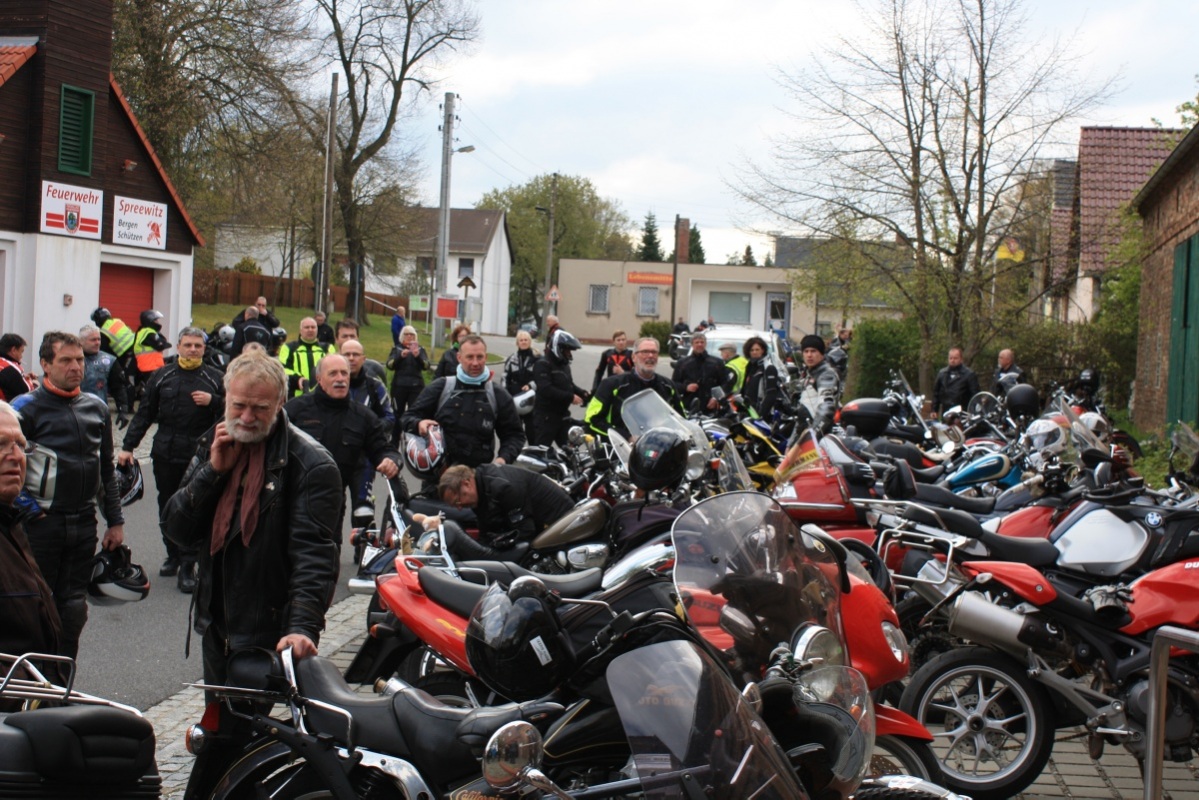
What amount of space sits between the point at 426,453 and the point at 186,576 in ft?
6.97

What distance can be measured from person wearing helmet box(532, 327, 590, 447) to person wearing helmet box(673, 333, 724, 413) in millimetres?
2309

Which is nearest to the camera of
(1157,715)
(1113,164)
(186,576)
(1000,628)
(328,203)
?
(1157,715)

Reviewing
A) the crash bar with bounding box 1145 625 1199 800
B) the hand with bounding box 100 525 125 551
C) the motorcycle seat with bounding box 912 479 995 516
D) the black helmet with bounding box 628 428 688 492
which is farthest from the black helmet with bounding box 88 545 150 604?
the motorcycle seat with bounding box 912 479 995 516

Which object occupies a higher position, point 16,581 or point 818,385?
point 818,385

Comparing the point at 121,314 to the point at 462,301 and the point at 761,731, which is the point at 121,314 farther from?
the point at 761,731

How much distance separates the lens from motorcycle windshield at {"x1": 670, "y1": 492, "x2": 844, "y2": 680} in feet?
11.8

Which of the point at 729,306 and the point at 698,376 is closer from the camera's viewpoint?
the point at 698,376

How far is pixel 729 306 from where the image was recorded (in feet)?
246

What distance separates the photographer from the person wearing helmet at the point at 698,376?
52.7 ft

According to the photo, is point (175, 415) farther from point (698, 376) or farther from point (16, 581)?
point (698, 376)

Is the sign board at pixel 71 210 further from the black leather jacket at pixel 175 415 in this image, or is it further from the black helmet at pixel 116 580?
the black helmet at pixel 116 580

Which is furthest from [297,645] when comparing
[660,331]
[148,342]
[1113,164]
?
[660,331]

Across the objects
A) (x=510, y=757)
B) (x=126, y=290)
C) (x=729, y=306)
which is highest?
(x=729, y=306)

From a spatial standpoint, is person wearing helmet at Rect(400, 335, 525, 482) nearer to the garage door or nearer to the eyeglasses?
the eyeglasses
